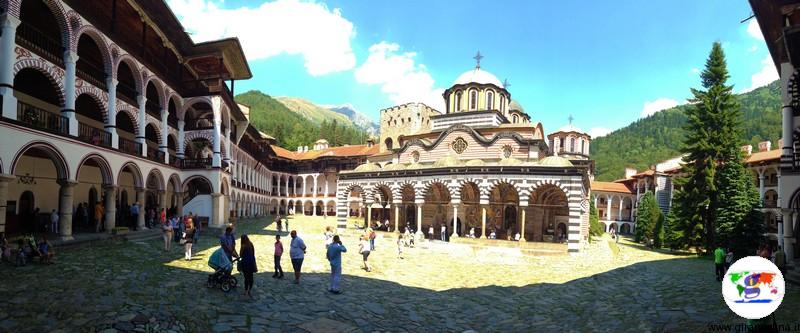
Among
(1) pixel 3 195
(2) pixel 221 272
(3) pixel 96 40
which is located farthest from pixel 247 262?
(3) pixel 96 40

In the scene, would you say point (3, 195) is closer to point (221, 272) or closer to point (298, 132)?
point (221, 272)

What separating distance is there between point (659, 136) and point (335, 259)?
126 m

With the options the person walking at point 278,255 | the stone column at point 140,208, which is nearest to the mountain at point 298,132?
the stone column at point 140,208

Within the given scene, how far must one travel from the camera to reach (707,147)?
95.5ft

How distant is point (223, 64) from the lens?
26.0 m

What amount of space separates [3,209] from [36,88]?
23.8 feet

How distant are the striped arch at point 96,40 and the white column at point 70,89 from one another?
1.09ft

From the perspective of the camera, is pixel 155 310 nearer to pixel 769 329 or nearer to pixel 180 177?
pixel 769 329

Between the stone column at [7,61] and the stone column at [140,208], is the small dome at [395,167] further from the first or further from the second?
the stone column at [7,61]

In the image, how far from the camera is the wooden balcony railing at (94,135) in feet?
52.8

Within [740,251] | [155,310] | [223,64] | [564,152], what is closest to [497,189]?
[740,251]

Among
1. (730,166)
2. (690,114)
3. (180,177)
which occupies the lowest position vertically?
(180,177)

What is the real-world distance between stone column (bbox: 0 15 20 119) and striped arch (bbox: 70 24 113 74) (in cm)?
255

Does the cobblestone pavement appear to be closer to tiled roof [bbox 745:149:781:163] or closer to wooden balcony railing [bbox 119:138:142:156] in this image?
wooden balcony railing [bbox 119:138:142:156]
